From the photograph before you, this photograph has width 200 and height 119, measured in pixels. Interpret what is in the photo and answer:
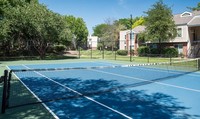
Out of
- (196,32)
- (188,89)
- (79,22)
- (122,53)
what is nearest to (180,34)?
(196,32)

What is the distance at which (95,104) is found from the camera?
25.4ft

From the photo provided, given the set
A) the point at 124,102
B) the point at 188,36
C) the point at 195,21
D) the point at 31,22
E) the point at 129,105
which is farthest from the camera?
the point at 188,36

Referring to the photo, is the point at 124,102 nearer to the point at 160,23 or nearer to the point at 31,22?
the point at 31,22

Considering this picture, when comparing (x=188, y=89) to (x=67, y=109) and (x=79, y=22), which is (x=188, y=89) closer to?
(x=67, y=109)

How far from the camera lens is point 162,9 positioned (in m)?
36.4

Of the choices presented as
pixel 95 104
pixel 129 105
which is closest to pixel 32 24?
pixel 95 104

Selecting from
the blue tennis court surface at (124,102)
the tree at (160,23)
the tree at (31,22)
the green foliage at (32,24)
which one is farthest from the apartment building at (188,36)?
the blue tennis court surface at (124,102)

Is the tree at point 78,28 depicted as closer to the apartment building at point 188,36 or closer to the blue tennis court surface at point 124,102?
the apartment building at point 188,36

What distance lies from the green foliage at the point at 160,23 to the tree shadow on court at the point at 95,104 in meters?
27.0

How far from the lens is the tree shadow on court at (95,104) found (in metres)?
6.60

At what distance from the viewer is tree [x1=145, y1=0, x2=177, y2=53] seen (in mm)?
35406

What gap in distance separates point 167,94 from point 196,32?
31.2 metres

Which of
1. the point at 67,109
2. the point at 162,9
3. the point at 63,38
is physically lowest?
the point at 67,109

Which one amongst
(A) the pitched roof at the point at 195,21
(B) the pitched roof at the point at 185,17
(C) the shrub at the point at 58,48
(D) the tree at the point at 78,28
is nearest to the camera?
(A) the pitched roof at the point at 195,21
